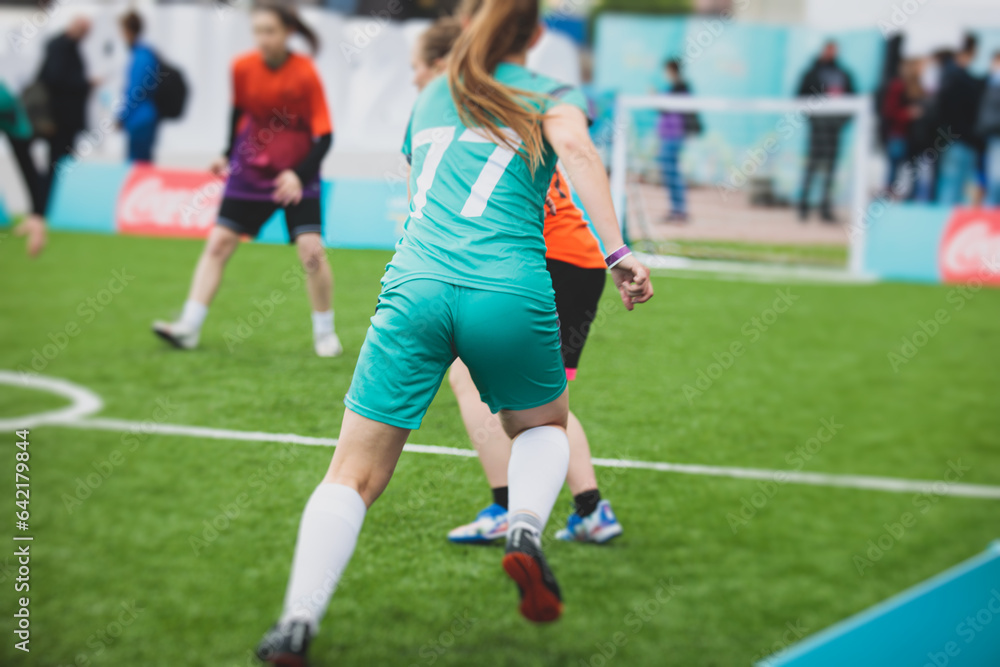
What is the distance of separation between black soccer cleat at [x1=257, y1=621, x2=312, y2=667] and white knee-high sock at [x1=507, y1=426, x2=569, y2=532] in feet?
1.90

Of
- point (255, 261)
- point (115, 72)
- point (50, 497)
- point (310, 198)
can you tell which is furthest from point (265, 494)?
point (115, 72)

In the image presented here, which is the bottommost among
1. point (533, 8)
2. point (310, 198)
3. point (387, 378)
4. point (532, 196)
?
point (387, 378)

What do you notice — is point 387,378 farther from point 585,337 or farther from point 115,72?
point 115,72

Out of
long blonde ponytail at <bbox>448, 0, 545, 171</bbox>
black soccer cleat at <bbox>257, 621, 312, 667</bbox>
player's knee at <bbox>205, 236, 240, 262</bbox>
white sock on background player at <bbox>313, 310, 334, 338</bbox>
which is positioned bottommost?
black soccer cleat at <bbox>257, 621, 312, 667</bbox>

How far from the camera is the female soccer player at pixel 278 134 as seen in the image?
2.31m

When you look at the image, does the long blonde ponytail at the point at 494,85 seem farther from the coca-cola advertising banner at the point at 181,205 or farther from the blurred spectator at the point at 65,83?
the blurred spectator at the point at 65,83

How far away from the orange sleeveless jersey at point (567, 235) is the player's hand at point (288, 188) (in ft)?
2.24

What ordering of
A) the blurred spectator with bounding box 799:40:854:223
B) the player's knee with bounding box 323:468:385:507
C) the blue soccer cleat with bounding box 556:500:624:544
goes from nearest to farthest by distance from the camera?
the player's knee with bounding box 323:468:385:507 → the blue soccer cleat with bounding box 556:500:624:544 → the blurred spectator with bounding box 799:40:854:223

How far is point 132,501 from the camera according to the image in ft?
12.1

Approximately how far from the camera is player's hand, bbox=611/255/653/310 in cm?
185

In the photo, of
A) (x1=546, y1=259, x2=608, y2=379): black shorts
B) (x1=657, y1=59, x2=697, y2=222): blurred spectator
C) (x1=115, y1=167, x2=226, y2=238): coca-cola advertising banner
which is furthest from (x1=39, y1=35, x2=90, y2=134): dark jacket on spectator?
(x1=546, y1=259, x2=608, y2=379): black shorts

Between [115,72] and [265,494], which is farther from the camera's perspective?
[115,72]

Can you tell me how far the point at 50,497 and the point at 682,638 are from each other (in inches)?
105

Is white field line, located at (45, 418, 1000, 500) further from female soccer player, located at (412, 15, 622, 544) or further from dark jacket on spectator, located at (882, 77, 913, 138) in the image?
dark jacket on spectator, located at (882, 77, 913, 138)
